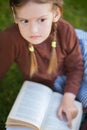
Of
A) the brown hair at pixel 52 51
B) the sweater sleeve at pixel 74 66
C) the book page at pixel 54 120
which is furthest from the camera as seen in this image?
the sweater sleeve at pixel 74 66

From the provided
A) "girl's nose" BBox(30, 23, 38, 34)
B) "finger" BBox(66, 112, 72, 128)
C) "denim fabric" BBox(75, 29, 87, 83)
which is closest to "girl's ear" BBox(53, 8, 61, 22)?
"girl's nose" BBox(30, 23, 38, 34)

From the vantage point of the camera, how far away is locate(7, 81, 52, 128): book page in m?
1.65

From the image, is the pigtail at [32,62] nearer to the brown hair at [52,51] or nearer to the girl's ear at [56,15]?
the brown hair at [52,51]

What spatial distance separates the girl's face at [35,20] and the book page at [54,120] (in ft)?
0.88

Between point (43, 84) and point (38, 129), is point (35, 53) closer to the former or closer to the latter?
point (43, 84)

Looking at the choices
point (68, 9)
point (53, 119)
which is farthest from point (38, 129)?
point (68, 9)

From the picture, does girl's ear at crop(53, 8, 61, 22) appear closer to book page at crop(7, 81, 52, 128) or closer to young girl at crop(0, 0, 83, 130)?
young girl at crop(0, 0, 83, 130)

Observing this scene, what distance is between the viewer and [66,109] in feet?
5.72

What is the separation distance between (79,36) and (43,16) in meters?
0.41

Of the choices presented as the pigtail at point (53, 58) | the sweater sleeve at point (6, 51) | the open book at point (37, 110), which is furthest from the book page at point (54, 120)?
the sweater sleeve at point (6, 51)

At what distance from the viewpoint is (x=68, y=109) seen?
175 cm

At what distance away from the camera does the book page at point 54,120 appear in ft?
5.49

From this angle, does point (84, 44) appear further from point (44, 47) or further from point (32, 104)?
point (32, 104)

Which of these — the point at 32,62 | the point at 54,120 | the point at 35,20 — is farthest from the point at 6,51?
the point at 54,120
